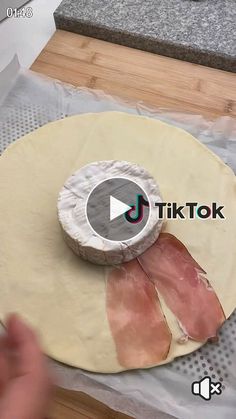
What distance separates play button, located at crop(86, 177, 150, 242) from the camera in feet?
2.54

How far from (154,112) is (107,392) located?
0.62 meters

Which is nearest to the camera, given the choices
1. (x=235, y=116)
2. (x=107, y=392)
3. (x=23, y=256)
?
(x=107, y=392)

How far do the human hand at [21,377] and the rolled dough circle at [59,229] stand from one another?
208 millimetres

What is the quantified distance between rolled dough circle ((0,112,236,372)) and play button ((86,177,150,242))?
0.25 feet

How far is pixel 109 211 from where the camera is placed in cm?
80

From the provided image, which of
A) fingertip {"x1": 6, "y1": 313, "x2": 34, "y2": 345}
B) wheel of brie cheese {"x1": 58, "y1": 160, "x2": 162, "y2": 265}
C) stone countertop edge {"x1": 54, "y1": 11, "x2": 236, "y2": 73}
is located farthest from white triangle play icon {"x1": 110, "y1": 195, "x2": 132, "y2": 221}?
stone countertop edge {"x1": 54, "y1": 11, "x2": 236, "y2": 73}

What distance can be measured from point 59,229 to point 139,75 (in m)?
0.50

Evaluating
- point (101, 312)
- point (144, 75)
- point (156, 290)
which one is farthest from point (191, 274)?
point (144, 75)

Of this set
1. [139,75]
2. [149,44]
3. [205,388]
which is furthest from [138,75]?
[205,388]

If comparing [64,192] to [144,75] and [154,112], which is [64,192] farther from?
[144,75]

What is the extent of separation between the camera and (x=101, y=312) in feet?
2.52

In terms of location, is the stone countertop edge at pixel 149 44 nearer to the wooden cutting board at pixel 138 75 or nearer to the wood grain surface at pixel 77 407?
the wooden cutting board at pixel 138 75
